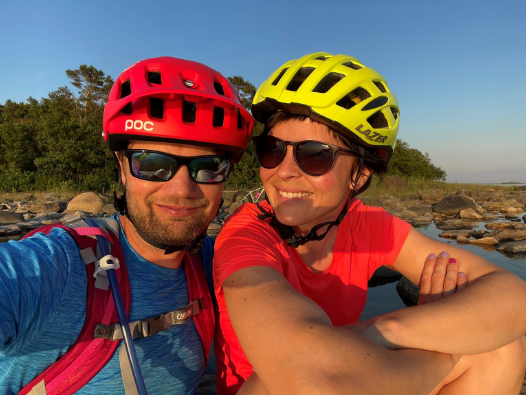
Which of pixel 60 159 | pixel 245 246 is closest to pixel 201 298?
pixel 245 246

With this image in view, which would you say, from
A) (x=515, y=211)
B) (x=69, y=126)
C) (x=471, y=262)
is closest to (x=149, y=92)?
(x=471, y=262)

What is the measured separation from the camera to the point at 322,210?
221 cm

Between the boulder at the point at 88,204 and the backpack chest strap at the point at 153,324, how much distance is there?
51.2 ft

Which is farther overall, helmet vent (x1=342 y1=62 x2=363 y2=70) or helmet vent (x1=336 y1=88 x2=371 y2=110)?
helmet vent (x1=342 y1=62 x2=363 y2=70)

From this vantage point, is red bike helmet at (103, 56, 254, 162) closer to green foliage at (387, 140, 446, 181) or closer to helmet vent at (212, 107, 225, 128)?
helmet vent at (212, 107, 225, 128)

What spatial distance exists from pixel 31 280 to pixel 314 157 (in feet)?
5.27

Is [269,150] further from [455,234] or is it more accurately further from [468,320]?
[455,234]

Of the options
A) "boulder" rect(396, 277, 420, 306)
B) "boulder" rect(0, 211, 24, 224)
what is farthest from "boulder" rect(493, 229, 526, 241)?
"boulder" rect(0, 211, 24, 224)

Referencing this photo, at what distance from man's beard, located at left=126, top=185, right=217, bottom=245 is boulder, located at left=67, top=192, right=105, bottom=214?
50.6ft

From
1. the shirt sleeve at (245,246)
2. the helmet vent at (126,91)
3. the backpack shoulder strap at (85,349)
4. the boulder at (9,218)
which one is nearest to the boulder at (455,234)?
the shirt sleeve at (245,246)

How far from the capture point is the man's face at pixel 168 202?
6.46 feet

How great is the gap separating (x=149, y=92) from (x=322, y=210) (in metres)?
1.30

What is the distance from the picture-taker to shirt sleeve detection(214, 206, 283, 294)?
158 cm

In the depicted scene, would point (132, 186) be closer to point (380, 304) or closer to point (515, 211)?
point (380, 304)
